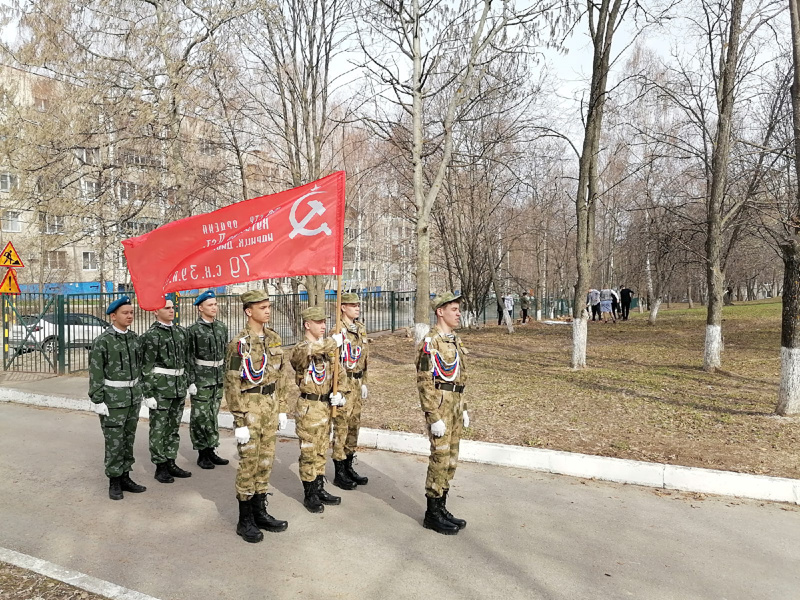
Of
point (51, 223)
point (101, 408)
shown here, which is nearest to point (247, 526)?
point (101, 408)

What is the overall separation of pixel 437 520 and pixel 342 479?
1.36 m

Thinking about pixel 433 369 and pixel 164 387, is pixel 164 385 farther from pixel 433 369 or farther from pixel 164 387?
pixel 433 369

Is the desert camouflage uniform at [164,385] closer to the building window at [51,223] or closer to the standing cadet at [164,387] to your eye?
the standing cadet at [164,387]

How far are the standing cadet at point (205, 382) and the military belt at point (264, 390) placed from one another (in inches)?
77.0

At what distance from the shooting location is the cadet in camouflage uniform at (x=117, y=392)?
17.8 feet

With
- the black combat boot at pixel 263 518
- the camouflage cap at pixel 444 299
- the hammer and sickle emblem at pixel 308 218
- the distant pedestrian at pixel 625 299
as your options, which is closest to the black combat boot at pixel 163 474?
the black combat boot at pixel 263 518

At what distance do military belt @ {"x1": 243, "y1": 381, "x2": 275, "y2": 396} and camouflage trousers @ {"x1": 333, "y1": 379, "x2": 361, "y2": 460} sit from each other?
0.94 m

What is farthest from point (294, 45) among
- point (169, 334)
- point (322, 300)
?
point (169, 334)

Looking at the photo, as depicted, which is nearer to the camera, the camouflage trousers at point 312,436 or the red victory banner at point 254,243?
the camouflage trousers at point 312,436

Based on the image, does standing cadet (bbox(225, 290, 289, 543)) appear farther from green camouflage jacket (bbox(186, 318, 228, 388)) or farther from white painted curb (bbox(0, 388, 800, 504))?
white painted curb (bbox(0, 388, 800, 504))

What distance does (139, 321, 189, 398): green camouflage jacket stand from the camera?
5.98 metres

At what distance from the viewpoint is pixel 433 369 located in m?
4.52

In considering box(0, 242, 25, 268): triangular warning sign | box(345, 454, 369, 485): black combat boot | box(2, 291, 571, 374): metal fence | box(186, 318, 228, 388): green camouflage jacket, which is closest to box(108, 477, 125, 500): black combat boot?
box(186, 318, 228, 388): green camouflage jacket

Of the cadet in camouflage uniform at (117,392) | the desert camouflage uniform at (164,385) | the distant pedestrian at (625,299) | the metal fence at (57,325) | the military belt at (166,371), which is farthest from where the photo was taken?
the distant pedestrian at (625,299)
